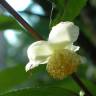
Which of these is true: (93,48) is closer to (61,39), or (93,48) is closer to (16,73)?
(16,73)

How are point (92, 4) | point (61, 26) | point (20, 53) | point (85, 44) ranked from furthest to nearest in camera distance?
point (20, 53), point (92, 4), point (85, 44), point (61, 26)

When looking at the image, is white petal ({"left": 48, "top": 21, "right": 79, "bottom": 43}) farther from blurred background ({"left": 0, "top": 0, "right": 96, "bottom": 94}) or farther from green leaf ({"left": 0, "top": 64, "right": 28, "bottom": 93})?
green leaf ({"left": 0, "top": 64, "right": 28, "bottom": 93})

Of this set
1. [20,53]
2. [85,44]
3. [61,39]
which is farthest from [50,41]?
[20,53]

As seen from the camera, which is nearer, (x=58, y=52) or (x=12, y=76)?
(x=58, y=52)

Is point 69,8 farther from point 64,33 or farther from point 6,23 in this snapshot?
point 6,23

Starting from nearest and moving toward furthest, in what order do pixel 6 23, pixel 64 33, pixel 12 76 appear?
1. pixel 64 33
2. pixel 6 23
3. pixel 12 76

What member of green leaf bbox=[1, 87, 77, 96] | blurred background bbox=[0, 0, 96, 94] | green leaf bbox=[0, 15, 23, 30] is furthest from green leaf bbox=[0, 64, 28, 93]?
green leaf bbox=[1, 87, 77, 96]

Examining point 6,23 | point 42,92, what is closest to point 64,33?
point 42,92
